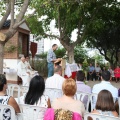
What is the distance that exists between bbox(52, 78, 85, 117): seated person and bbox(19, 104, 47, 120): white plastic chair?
1.07ft

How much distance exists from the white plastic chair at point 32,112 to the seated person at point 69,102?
0.33 metres

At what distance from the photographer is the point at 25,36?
16547 millimetres

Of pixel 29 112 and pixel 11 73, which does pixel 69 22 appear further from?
pixel 29 112

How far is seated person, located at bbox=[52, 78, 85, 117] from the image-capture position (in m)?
3.54

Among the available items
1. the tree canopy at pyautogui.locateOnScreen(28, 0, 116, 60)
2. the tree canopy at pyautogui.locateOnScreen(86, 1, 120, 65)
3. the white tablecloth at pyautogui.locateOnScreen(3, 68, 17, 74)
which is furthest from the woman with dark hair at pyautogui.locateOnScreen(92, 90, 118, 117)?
the tree canopy at pyautogui.locateOnScreen(86, 1, 120, 65)

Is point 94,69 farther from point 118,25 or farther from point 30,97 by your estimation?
point 30,97

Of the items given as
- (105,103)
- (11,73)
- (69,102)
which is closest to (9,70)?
(11,73)

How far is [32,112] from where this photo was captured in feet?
11.3

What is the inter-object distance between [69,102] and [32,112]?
1.71 ft

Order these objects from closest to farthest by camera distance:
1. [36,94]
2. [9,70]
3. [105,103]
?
[105,103] → [36,94] → [9,70]

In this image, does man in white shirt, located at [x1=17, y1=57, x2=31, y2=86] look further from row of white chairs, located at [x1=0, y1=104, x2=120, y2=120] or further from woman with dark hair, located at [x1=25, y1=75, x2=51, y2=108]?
row of white chairs, located at [x1=0, y1=104, x2=120, y2=120]

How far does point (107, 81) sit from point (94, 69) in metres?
16.7

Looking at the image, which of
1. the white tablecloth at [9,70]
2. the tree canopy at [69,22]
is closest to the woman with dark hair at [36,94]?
the white tablecloth at [9,70]

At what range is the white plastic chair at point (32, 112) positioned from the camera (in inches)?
131
